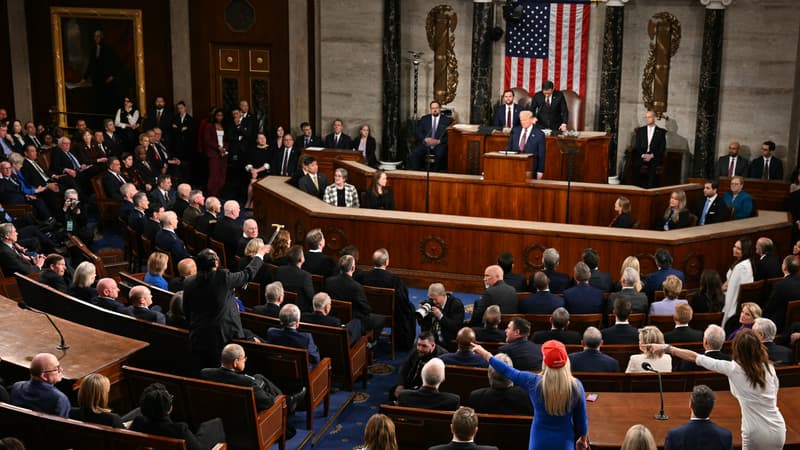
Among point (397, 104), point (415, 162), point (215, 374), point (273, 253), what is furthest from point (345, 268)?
point (397, 104)

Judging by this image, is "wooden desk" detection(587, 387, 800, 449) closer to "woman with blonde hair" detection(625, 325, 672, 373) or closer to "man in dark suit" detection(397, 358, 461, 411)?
"woman with blonde hair" detection(625, 325, 672, 373)

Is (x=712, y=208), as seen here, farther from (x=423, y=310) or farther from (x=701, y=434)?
(x=701, y=434)

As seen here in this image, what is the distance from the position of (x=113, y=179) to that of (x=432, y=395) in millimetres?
8992

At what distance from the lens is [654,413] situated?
5785 millimetres

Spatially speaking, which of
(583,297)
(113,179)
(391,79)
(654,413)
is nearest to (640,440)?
(654,413)

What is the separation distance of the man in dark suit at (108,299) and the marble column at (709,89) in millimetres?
10215

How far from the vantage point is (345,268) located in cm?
864

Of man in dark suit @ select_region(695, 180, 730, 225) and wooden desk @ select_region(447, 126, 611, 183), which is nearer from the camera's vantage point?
man in dark suit @ select_region(695, 180, 730, 225)

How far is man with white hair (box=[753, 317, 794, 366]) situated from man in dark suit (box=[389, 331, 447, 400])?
2.36 metres

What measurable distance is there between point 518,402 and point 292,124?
11599mm

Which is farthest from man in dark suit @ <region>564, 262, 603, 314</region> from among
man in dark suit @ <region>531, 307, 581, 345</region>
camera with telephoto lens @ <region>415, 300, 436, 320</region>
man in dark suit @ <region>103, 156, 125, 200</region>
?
man in dark suit @ <region>103, 156, 125, 200</region>

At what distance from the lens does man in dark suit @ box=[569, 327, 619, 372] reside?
21.7 feet

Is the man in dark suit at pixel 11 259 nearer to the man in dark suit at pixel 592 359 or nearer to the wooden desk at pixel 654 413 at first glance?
the man in dark suit at pixel 592 359

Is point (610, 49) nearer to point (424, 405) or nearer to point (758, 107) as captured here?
point (758, 107)
